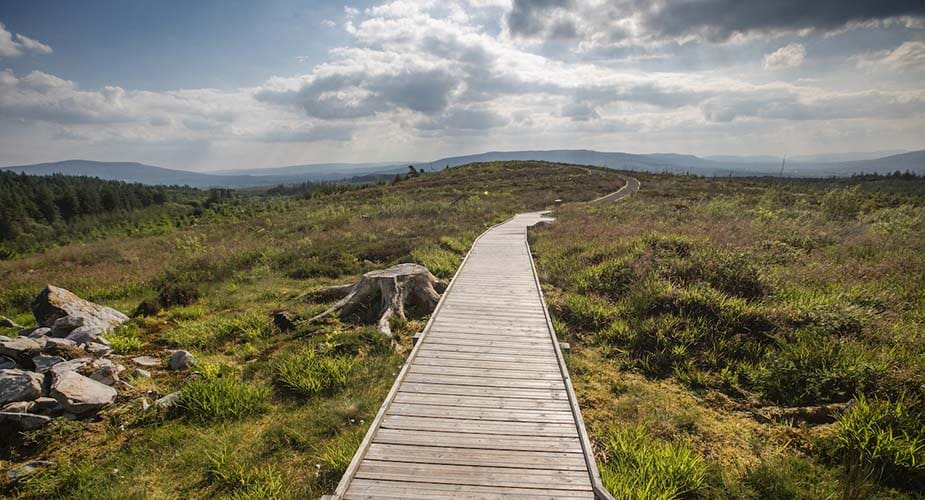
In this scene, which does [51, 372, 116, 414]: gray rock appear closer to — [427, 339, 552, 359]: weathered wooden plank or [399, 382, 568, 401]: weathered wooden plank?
[399, 382, 568, 401]: weathered wooden plank

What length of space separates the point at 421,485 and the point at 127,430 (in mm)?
5061

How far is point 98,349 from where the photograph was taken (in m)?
8.04

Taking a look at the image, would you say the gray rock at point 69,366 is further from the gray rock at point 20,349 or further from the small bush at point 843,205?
the small bush at point 843,205

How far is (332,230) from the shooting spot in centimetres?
2395

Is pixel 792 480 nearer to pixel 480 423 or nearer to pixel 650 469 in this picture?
pixel 650 469

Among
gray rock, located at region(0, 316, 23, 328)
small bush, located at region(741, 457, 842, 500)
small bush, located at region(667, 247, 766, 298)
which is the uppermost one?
small bush, located at region(667, 247, 766, 298)

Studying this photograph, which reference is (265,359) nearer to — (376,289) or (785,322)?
(376,289)

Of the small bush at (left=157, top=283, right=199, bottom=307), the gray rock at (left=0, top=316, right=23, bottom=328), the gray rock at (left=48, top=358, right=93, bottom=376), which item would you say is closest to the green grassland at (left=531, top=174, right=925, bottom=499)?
the gray rock at (left=48, top=358, right=93, bottom=376)

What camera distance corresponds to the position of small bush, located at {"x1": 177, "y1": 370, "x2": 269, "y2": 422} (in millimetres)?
6172

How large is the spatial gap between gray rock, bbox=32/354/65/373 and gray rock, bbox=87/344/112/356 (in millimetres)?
669

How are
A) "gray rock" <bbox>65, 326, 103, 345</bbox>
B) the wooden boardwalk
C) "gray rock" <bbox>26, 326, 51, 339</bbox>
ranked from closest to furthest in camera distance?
the wooden boardwalk
"gray rock" <bbox>65, 326, 103, 345</bbox>
"gray rock" <bbox>26, 326, 51, 339</bbox>

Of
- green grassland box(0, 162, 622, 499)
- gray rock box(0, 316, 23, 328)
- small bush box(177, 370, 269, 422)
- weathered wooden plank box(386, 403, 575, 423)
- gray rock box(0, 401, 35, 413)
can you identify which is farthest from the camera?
gray rock box(0, 316, 23, 328)

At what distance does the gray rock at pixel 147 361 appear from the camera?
7.90 m

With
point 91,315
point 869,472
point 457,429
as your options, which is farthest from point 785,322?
point 91,315
